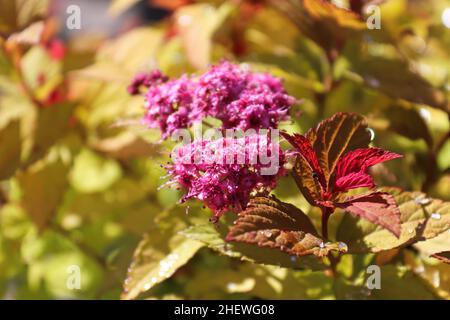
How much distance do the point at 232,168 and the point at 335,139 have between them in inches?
6.0

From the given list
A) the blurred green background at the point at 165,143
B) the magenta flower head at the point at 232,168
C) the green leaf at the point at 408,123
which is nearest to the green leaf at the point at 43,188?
the blurred green background at the point at 165,143

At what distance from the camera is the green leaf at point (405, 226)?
2.48 ft

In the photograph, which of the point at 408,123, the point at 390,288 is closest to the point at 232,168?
the point at 390,288

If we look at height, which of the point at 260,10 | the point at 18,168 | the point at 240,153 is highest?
the point at 260,10

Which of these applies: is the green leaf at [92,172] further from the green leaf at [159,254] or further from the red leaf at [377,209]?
the red leaf at [377,209]

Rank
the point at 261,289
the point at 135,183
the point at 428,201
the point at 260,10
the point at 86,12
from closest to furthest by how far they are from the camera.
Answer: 1. the point at 428,201
2. the point at 261,289
3. the point at 135,183
4. the point at 260,10
5. the point at 86,12

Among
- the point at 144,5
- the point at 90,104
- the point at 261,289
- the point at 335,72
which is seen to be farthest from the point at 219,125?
the point at 144,5

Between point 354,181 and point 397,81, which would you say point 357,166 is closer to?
point 354,181

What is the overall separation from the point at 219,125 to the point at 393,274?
340 mm

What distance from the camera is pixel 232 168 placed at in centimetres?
70

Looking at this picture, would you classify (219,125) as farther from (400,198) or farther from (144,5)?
(144,5)

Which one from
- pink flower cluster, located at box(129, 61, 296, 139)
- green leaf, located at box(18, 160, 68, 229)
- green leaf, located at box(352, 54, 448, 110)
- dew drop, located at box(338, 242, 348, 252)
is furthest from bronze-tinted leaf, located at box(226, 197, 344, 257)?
green leaf, located at box(18, 160, 68, 229)

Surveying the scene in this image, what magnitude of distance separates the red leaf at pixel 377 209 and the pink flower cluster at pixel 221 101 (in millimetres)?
147

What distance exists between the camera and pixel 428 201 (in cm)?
80
